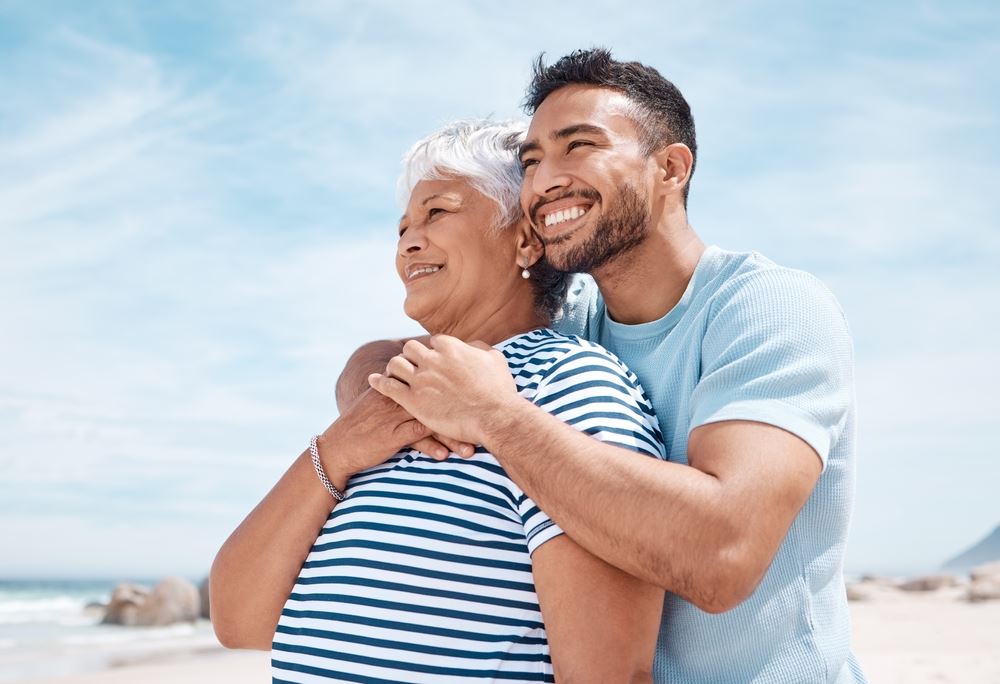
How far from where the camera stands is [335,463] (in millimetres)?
2570

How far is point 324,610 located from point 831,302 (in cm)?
150

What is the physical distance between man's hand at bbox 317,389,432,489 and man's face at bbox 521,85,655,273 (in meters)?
0.70

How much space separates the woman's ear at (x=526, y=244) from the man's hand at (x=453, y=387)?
568 mm

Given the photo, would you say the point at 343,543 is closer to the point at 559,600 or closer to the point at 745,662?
the point at 559,600

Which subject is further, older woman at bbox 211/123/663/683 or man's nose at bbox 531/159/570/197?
man's nose at bbox 531/159/570/197

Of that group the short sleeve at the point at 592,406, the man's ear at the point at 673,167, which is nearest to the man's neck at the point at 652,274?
the man's ear at the point at 673,167

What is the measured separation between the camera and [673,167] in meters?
3.06

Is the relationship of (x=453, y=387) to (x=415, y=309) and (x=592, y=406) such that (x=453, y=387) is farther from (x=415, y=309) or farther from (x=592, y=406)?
(x=415, y=309)

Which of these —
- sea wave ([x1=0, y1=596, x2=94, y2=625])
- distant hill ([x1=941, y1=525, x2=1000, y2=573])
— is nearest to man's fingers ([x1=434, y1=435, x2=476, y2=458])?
sea wave ([x1=0, y1=596, x2=94, y2=625])

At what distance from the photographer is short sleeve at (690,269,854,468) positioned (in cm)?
215

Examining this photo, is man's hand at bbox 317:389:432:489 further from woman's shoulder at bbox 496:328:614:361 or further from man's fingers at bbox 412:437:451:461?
woman's shoulder at bbox 496:328:614:361

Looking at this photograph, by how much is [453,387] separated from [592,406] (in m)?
0.33

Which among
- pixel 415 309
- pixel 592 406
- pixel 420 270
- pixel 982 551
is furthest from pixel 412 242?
pixel 982 551

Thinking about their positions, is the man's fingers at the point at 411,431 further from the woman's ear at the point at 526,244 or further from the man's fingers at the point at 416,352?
the woman's ear at the point at 526,244
